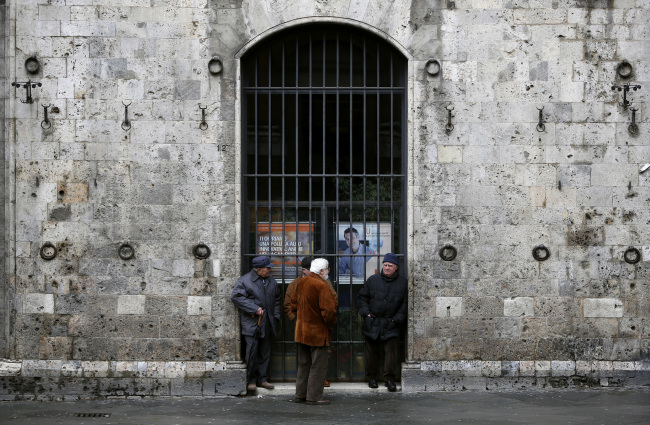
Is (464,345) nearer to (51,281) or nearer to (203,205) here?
(203,205)

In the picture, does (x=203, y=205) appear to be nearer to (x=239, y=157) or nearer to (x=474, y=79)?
(x=239, y=157)

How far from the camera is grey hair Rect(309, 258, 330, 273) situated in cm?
1052

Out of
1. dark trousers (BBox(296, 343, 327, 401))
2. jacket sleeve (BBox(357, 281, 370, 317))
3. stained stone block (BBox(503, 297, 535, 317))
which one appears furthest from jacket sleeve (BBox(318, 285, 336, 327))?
stained stone block (BBox(503, 297, 535, 317))

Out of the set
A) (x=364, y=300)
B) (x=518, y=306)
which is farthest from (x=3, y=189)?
(x=518, y=306)

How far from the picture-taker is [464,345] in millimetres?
11219

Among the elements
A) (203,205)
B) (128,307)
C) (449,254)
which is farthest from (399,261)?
(128,307)

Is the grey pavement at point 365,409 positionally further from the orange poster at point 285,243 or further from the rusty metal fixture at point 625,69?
the rusty metal fixture at point 625,69

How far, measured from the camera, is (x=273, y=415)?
9977 mm

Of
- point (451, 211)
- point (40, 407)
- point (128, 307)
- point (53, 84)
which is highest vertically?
point (53, 84)

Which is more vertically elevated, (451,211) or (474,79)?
(474,79)

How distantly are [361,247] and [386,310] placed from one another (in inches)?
36.6

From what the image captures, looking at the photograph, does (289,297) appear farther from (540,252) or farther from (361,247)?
(540,252)

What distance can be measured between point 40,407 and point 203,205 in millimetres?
3087

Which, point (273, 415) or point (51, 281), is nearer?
point (273, 415)
